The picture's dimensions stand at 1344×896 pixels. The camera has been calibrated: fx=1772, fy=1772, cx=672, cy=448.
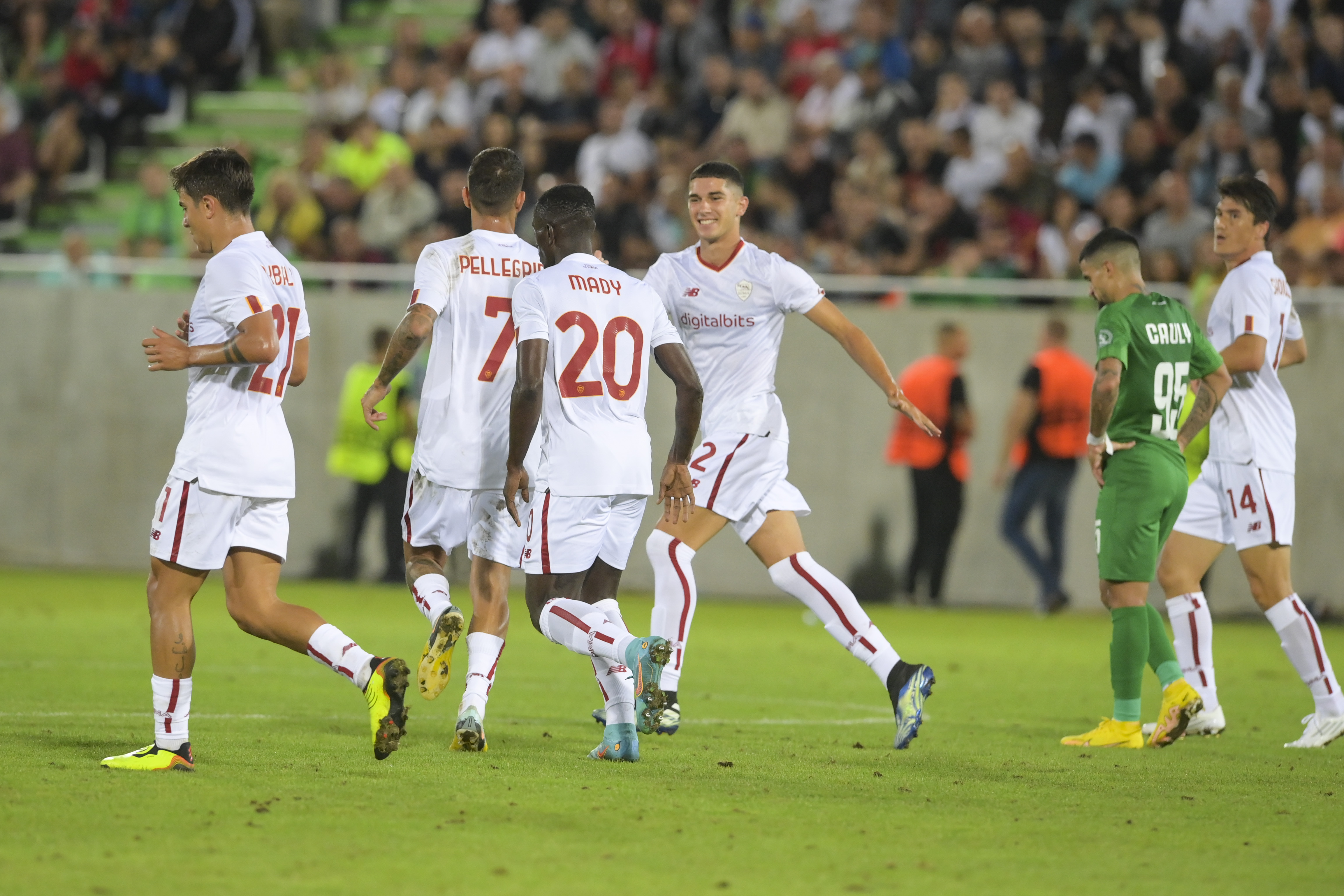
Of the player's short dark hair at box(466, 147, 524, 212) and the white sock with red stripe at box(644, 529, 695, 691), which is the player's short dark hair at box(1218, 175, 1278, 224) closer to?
the white sock with red stripe at box(644, 529, 695, 691)

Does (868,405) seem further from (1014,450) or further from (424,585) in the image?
(424,585)

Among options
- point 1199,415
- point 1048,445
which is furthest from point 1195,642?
point 1048,445

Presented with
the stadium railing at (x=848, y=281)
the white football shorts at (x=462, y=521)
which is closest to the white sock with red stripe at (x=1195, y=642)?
the white football shorts at (x=462, y=521)

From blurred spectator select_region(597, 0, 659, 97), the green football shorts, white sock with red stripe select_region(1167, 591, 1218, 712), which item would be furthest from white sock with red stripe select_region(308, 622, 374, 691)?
blurred spectator select_region(597, 0, 659, 97)

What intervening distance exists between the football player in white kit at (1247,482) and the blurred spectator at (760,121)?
33.7 ft

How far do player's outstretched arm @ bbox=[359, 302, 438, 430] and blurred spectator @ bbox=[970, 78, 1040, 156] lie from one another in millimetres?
11361

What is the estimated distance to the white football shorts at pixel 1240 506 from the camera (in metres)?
8.52

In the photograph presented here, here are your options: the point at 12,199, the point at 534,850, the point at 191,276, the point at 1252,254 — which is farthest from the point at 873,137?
the point at 534,850

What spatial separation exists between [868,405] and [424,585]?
32.5 feet

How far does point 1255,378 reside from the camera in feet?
28.5

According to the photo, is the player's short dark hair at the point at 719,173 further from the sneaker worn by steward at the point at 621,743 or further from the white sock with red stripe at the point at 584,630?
the sneaker worn by steward at the point at 621,743

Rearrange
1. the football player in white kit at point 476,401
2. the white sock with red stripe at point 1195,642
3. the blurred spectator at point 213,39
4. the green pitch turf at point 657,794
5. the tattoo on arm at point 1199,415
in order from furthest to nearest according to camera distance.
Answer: the blurred spectator at point 213,39, the white sock with red stripe at point 1195,642, the tattoo on arm at point 1199,415, the football player in white kit at point 476,401, the green pitch turf at point 657,794

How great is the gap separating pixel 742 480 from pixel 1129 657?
193cm

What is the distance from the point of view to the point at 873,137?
A: 17625 mm
